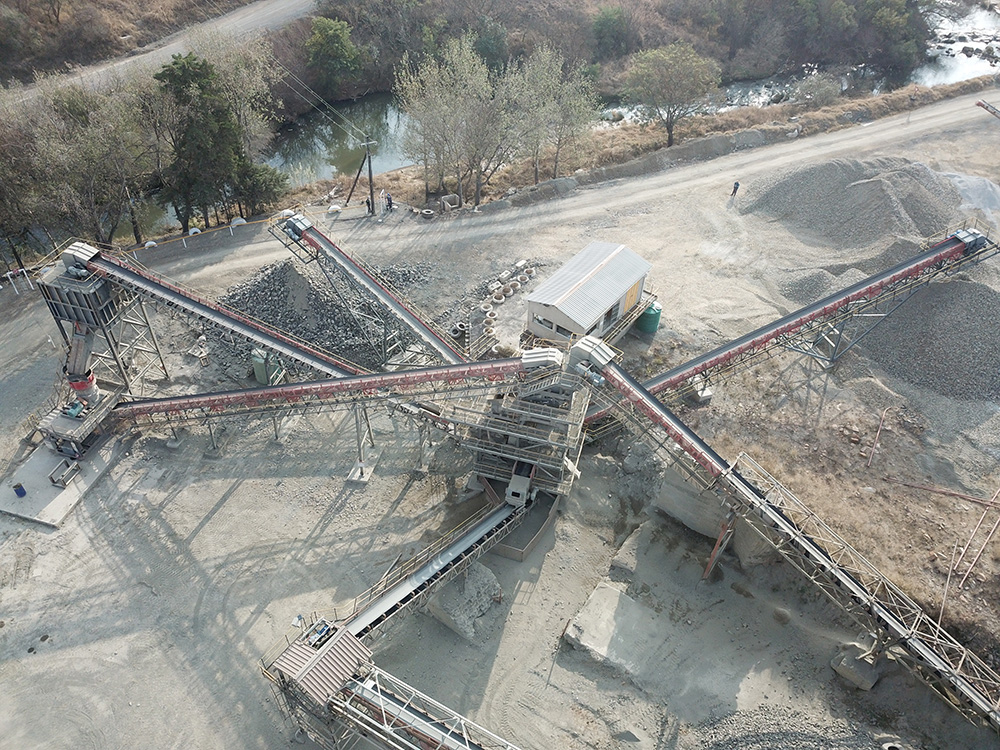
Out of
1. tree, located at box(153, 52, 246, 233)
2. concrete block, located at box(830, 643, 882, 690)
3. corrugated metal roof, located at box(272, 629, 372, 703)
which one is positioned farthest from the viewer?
tree, located at box(153, 52, 246, 233)

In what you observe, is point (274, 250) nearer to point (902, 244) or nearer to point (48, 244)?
point (48, 244)

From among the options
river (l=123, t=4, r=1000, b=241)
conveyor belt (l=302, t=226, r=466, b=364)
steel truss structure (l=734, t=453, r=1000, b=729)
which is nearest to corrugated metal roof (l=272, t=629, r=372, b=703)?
steel truss structure (l=734, t=453, r=1000, b=729)

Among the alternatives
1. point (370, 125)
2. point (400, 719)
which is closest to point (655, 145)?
point (370, 125)

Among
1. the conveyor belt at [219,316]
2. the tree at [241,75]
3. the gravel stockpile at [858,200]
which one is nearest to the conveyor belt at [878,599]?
the conveyor belt at [219,316]

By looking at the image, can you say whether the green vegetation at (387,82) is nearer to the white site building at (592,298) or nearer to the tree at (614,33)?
the tree at (614,33)

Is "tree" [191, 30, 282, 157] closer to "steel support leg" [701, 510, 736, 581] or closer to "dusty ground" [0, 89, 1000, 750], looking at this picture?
"dusty ground" [0, 89, 1000, 750]

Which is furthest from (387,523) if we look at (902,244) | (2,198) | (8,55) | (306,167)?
(8,55)
